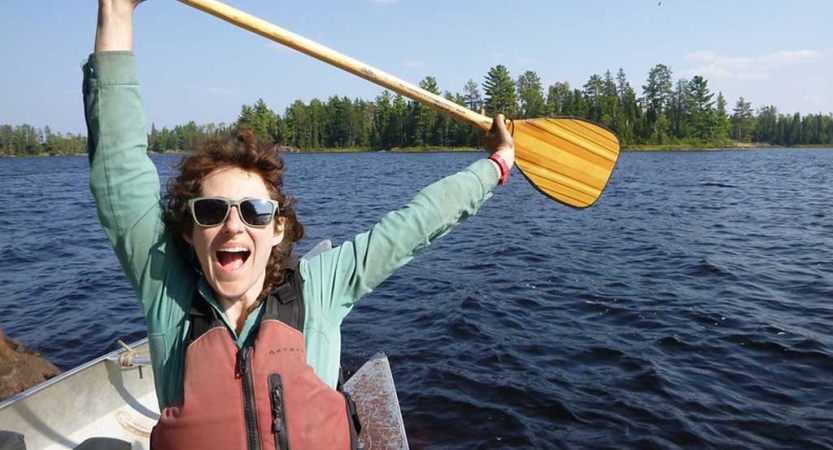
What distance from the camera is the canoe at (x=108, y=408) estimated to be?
4062 millimetres

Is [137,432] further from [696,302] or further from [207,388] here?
[696,302]

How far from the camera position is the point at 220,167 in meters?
1.79

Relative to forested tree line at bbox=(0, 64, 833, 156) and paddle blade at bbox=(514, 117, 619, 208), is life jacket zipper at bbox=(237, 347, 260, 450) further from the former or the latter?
forested tree line at bbox=(0, 64, 833, 156)

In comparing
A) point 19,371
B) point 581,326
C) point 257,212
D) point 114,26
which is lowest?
point 581,326

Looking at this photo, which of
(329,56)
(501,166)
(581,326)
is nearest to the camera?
(501,166)

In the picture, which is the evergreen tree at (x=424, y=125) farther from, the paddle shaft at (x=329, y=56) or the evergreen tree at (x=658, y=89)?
the paddle shaft at (x=329, y=56)

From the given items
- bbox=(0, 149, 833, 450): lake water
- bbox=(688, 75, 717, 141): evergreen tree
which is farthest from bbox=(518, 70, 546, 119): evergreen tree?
bbox=(0, 149, 833, 450): lake water

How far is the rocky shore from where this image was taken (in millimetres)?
5727

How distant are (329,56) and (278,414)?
1.52m

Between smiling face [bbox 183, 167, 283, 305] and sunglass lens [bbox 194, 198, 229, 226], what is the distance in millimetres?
18

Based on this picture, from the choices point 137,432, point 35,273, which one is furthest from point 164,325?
point 35,273

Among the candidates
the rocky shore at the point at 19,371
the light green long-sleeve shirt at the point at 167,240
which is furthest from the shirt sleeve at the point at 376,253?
the rocky shore at the point at 19,371

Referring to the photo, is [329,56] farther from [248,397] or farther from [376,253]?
[248,397]

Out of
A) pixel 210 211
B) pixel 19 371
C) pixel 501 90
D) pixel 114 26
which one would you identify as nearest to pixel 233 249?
pixel 210 211
